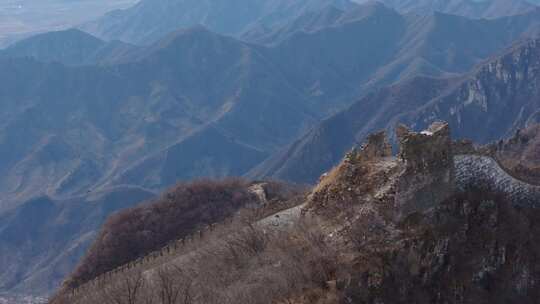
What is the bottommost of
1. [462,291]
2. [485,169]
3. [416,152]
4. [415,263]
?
[462,291]

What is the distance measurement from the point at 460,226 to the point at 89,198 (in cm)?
17613

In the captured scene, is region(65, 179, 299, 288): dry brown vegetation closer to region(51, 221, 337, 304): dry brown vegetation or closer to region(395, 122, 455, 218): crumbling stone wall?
region(51, 221, 337, 304): dry brown vegetation

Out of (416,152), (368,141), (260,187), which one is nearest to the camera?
(416,152)

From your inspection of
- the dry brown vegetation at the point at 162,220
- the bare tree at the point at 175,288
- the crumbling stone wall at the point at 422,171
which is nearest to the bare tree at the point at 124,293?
the bare tree at the point at 175,288

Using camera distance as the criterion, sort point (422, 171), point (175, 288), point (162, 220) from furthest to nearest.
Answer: point (162, 220) → point (175, 288) → point (422, 171)

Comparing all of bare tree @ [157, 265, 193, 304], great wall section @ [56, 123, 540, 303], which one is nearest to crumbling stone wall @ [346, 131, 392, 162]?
great wall section @ [56, 123, 540, 303]

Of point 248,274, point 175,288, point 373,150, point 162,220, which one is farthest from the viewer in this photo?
point 162,220

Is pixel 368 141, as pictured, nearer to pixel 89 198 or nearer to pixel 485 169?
pixel 485 169

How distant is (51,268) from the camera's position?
500 feet

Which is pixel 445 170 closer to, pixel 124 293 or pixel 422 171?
pixel 422 171

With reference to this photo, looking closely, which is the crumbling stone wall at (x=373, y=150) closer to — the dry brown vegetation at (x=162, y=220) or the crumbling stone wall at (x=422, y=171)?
the crumbling stone wall at (x=422, y=171)

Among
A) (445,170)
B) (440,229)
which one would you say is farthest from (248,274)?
(445,170)

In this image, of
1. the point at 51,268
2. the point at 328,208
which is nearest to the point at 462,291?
the point at 328,208

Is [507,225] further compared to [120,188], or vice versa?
[120,188]
